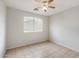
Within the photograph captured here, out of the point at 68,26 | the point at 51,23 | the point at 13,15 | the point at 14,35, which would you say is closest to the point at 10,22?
the point at 13,15

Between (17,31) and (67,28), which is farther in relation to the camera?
(17,31)

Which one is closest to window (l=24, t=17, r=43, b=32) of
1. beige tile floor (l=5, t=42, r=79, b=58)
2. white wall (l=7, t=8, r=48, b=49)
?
white wall (l=7, t=8, r=48, b=49)

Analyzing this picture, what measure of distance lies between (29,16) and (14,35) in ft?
5.28

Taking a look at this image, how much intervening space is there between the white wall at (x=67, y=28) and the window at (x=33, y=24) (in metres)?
1.02

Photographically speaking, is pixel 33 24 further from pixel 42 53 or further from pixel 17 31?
pixel 42 53

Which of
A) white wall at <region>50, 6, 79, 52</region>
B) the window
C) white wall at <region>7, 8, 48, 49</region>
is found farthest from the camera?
the window

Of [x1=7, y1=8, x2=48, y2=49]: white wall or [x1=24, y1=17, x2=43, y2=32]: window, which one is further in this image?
[x1=24, y1=17, x2=43, y2=32]: window

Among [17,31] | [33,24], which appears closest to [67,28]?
[33,24]

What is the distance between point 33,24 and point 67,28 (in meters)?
2.32

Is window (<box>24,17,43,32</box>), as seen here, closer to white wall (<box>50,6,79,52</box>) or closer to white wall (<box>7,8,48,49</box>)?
white wall (<box>7,8,48,49</box>)

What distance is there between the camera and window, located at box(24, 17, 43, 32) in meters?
4.42

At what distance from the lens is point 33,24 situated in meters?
4.76

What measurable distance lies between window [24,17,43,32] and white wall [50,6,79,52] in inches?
40.0

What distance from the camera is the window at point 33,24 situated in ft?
14.5
